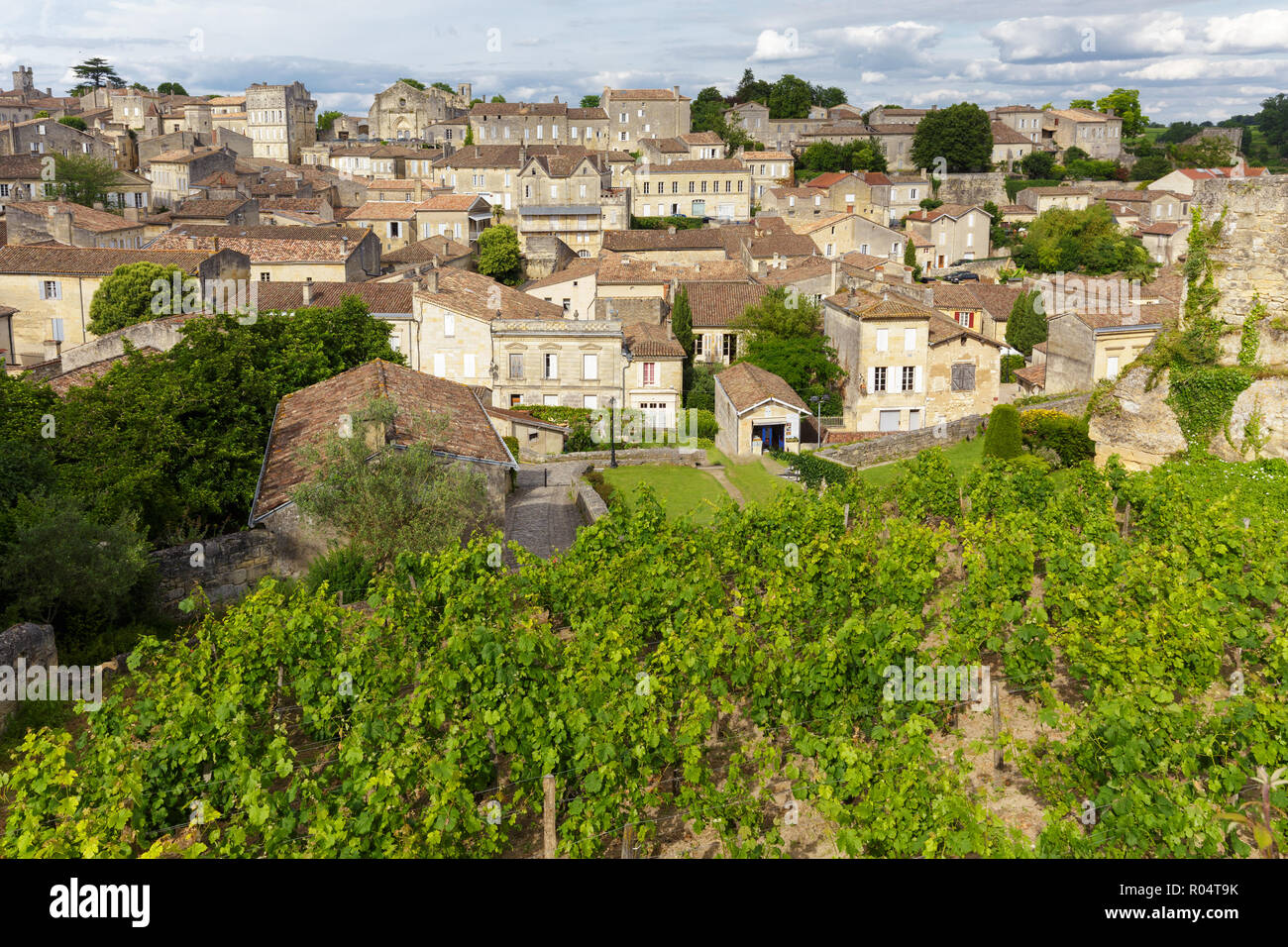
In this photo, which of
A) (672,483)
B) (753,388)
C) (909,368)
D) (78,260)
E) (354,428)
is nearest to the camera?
(354,428)

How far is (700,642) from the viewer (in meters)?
11.5

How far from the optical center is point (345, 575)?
1612cm

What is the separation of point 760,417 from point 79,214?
44363 millimetres

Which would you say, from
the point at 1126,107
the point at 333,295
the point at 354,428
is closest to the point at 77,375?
the point at 354,428

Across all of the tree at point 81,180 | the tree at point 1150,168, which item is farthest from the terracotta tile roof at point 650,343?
the tree at point 1150,168

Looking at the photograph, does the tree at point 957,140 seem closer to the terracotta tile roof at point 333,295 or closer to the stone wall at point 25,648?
the terracotta tile roof at point 333,295

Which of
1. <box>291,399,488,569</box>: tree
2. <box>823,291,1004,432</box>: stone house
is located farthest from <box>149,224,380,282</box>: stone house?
<box>291,399,488,569</box>: tree

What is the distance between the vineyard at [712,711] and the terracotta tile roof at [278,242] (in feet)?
132

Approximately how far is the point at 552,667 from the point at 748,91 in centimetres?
11398

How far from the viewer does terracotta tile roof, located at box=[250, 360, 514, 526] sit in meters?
19.0

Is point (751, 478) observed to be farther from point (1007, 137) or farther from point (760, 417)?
point (1007, 137)

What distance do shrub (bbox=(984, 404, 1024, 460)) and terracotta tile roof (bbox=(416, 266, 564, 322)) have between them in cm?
2086

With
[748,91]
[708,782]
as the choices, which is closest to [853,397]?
[708,782]
